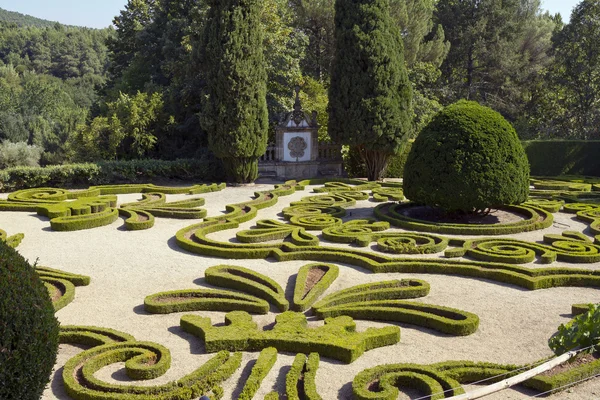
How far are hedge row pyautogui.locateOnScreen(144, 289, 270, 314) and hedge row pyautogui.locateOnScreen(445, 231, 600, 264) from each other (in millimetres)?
4443

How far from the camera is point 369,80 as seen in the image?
71.7ft

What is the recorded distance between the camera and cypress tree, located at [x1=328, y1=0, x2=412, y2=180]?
21812mm

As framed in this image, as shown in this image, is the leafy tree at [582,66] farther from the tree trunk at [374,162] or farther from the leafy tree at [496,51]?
the tree trunk at [374,162]

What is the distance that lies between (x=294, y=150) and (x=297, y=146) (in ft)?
0.65

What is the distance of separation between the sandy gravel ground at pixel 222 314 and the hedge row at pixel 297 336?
119 mm

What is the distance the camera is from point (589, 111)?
31.9m

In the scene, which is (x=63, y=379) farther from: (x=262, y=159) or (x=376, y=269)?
(x=262, y=159)

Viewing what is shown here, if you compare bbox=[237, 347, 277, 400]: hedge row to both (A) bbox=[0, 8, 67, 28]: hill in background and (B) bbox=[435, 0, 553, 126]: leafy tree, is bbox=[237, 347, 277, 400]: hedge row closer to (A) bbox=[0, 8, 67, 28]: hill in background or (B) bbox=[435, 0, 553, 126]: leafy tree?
(B) bbox=[435, 0, 553, 126]: leafy tree

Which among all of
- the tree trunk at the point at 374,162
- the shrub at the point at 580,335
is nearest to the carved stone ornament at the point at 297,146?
the tree trunk at the point at 374,162

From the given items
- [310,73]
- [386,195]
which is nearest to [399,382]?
[386,195]

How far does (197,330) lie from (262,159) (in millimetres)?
17083

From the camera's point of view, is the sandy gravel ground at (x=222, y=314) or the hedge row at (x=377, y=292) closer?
the sandy gravel ground at (x=222, y=314)

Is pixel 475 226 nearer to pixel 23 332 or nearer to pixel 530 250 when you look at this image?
pixel 530 250

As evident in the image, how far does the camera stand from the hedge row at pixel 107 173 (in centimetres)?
1936
